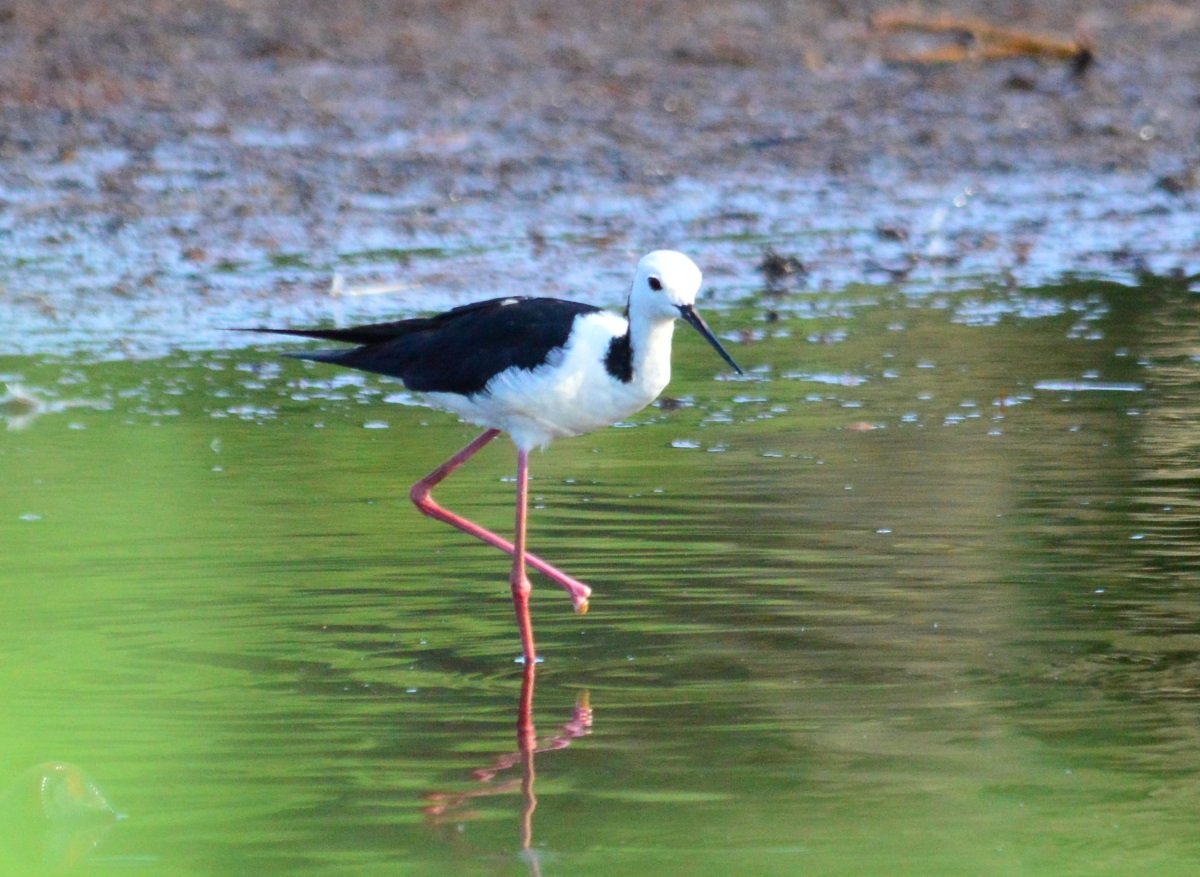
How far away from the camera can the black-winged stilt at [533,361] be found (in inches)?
232

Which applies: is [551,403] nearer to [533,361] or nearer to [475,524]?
[533,361]

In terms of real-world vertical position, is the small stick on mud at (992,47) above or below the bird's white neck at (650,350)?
above

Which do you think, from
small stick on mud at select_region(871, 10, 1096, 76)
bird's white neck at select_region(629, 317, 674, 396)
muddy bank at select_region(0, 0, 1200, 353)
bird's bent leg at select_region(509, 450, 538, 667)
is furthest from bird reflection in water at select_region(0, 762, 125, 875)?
small stick on mud at select_region(871, 10, 1096, 76)

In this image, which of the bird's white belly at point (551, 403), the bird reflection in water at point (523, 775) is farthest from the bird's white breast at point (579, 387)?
the bird reflection in water at point (523, 775)

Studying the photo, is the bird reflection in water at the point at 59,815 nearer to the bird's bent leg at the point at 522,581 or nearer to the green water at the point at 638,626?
the green water at the point at 638,626

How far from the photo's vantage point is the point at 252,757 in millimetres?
4625

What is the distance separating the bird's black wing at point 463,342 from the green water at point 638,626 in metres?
0.49

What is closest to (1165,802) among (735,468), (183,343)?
(735,468)

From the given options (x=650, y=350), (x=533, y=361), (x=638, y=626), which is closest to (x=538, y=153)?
(x=533, y=361)

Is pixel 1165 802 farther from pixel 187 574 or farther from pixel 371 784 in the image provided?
pixel 187 574

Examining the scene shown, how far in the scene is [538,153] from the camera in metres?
13.4

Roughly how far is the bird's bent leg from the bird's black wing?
28 centimetres

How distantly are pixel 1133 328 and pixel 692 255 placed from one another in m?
2.44

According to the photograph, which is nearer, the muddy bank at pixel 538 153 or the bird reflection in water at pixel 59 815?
the bird reflection in water at pixel 59 815
